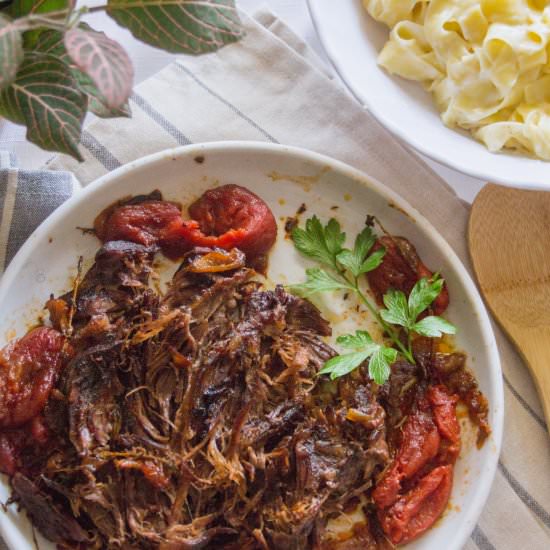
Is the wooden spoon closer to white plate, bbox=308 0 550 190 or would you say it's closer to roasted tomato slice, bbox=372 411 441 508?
white plate, bbox=308 0 550 190

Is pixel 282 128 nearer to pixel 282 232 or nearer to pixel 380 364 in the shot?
pixel 282 232

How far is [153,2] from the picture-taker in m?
2.41

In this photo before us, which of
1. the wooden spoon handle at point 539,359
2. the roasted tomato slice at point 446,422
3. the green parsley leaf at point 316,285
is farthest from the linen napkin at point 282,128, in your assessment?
the green parsley leaf at point 316,285

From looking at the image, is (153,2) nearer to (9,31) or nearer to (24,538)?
(9,31)

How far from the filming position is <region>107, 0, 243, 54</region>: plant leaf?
242cm

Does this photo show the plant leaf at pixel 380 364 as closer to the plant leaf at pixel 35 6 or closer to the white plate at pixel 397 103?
the white plate at pixel 397 103

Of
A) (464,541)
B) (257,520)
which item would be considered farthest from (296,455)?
(464,541)

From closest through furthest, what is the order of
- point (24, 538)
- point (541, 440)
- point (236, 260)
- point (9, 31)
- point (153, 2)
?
point (9, 31)
point (153, 2)
point (24, 538)
point (236, 260)
point (541, 440)

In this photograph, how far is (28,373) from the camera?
3.06 meters

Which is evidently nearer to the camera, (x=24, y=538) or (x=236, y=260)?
(x=24, y=538)

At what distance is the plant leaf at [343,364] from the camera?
310 centimetres

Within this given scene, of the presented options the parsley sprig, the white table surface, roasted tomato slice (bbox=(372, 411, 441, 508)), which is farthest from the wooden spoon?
roasted tomato slice (bbox=(372, 411, 441, 508))

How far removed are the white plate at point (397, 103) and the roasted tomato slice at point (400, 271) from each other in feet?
1.59

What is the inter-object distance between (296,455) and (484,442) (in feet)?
2.61
